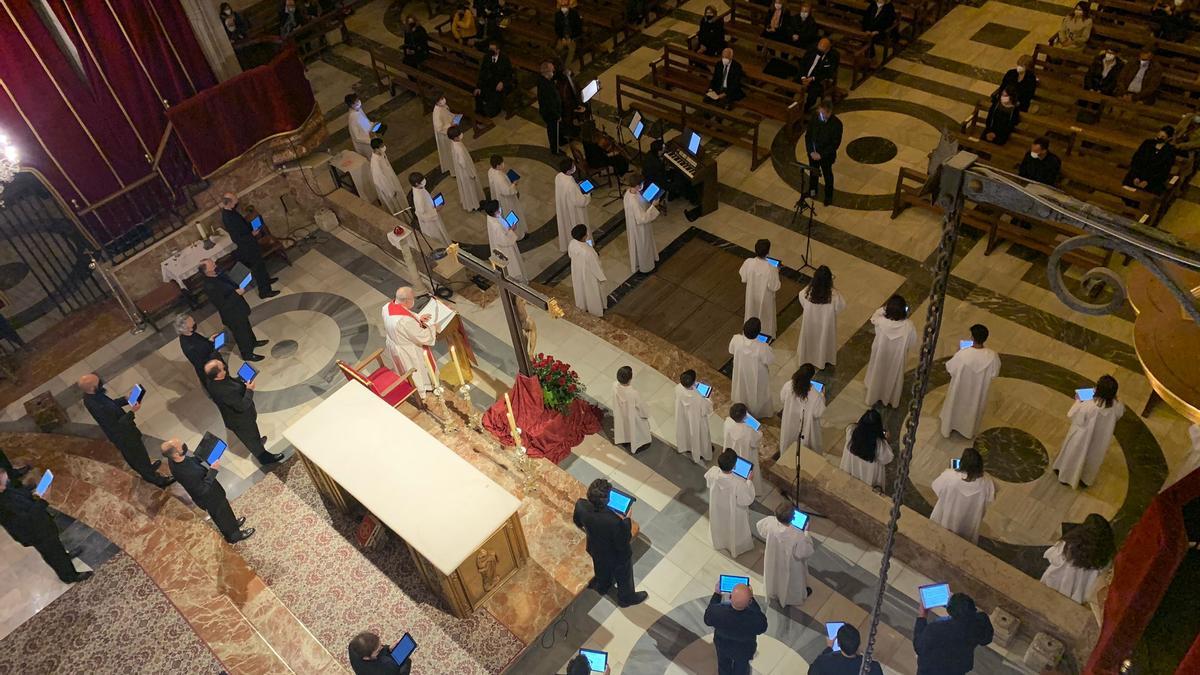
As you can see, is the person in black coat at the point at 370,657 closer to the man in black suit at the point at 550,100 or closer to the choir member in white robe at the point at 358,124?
the choir member in white robe at the point at 358,124

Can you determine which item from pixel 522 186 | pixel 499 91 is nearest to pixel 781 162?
pixel 522 186

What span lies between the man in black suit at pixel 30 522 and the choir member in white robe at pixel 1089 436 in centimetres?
1004

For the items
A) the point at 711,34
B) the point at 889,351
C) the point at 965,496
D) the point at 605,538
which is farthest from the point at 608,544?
the point at 711,34

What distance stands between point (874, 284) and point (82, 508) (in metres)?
9.67

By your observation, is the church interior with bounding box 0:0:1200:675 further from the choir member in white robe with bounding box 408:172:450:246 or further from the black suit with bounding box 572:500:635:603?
the black suit with bounding box 572:500:635:603

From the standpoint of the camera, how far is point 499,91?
1521 centimetres

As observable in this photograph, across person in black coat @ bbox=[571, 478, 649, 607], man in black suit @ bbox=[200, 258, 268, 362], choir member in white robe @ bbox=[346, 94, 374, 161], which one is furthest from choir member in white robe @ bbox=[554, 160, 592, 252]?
person in black coat @ bbox=[571, 478, 649, 607]

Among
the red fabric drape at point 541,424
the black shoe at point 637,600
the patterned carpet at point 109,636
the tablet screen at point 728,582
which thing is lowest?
the patterned carpet at point 109,636

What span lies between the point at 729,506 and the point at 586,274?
3849 mm

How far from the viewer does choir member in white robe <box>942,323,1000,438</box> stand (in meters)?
8.95

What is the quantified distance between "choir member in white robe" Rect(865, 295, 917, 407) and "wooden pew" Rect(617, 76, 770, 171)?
4.73m

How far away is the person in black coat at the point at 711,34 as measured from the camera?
14977 mm

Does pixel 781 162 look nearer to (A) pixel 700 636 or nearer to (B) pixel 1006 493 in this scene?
(B) pixel 1006 493

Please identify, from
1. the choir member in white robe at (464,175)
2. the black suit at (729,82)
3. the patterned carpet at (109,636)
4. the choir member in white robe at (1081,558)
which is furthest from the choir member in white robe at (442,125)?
the choir member in white robe at (1081,558)
